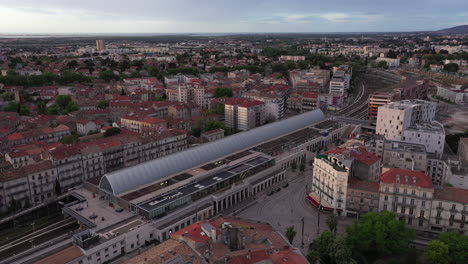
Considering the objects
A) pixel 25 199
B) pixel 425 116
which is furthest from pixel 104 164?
pixel 425 116

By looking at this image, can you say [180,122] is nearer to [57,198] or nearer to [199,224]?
[57,198]

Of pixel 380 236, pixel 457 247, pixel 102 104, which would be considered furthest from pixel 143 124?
pixel 457 247

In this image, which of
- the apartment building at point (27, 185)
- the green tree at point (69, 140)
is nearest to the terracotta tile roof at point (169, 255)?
the apartment building at point (27, 185)

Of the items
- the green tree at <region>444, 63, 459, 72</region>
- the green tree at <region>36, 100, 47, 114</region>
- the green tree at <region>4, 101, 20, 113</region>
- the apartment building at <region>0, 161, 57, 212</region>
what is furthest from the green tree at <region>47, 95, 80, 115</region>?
the green tree at <region>444, 63, 459, 72</region>

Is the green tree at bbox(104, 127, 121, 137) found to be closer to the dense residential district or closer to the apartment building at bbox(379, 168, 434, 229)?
the dense residential district

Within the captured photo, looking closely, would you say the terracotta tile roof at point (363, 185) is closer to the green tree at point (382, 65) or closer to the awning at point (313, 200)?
the awning at point (313, 200)
